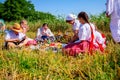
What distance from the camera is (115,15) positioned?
8.13 m

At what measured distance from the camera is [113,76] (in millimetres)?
5375

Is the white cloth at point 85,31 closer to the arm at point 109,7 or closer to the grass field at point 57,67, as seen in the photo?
the arm at point 109,7

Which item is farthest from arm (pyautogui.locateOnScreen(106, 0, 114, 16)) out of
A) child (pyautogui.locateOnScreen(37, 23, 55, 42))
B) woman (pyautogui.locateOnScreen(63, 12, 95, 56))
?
child (pyautogui.locateOnScreen(37, 23, 55, 42))

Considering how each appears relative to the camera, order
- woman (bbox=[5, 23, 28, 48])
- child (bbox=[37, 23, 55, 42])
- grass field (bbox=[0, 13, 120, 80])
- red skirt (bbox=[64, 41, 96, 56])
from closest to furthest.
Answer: grass field (bbox=[0, 13, 120, 80]), red skirt (bbox=[64, 41, 96, 56]), woman (bbox=[5, 23, 28, 48]), child (bbox=[37, 23, 55, 42])

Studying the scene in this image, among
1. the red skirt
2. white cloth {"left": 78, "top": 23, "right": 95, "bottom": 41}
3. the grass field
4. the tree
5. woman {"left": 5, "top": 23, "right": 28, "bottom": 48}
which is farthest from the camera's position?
the tree

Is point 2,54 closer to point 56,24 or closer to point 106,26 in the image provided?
point 106,26

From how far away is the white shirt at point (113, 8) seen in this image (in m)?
7.98

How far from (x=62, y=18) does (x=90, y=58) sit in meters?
17.3

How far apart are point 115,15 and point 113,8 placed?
156mm

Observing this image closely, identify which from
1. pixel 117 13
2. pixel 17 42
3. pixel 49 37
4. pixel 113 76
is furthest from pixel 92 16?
pixel 113 76

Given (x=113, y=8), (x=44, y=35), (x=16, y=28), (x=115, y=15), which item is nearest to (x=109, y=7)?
(x=113, y=8)

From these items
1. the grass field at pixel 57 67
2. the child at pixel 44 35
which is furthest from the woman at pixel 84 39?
the child at pixel 44 35

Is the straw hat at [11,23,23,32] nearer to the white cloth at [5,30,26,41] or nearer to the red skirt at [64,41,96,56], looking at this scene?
the white cloth at [5,30,26,41]

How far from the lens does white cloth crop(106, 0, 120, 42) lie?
7984 millimetres
